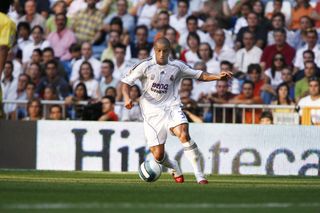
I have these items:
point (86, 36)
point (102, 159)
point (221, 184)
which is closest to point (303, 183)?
point (221, 184)

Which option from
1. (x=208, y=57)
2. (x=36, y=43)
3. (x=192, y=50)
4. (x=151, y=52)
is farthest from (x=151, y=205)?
(x=36, y=43)

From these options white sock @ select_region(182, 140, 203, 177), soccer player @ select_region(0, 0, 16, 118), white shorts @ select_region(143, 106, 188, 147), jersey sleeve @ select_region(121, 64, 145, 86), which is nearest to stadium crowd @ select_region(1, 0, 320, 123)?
white shorts @ select_region(143, 106, 188, 147)

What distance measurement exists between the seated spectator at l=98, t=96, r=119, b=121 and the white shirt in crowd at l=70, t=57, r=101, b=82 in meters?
1.99

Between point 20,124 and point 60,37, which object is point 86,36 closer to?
point 60,37

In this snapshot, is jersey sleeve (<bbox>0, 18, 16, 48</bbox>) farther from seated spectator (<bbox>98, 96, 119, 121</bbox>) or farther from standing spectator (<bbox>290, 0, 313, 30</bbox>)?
standing spectator (<bbox>290, 0, 313, 30</bbox>)

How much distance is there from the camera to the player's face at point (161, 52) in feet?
50.7

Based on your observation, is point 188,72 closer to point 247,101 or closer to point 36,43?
point 247,101

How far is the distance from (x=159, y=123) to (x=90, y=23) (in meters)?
9.21

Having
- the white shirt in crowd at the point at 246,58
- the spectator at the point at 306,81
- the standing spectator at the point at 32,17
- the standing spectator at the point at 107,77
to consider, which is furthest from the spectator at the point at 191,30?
the standing spectator at the point at 32,17

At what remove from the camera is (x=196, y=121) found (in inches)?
825

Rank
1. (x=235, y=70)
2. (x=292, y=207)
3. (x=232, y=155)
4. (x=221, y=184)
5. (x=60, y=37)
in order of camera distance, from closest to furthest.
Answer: (x=292, y=207) → (x=221, y=184) → (x=232, y=155) → (x=235, y=70) → (x=60, y=37)

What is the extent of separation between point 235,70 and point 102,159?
379cm

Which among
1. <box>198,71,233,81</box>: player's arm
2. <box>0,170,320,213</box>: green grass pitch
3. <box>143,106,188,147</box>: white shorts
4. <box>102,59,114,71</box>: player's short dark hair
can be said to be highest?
<box>102,59,114,71</box>: player's short dark hair

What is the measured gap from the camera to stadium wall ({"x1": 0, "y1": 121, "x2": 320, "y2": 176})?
19.9 m
